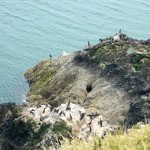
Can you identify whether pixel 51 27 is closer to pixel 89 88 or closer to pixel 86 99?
pixel 89 88

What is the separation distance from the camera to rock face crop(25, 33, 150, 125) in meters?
45.0

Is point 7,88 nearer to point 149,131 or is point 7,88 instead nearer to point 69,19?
point 69,19

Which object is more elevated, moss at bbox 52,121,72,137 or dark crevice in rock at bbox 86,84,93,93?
moss at bbox 52,121,72,137

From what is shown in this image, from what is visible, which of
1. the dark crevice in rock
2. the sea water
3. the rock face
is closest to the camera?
the rock face

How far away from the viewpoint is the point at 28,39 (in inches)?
3866

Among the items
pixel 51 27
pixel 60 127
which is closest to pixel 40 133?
pixel 60 127

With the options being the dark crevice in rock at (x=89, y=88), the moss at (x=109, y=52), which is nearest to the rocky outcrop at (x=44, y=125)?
the dark crevice in rock at (x=89, y=88)

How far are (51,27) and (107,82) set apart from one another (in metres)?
57.9

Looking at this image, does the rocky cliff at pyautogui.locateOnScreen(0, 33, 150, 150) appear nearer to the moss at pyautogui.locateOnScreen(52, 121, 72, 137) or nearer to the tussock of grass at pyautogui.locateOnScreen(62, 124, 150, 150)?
the moss at pyautogui.locateOnScreen(52, 121, 72, 137)

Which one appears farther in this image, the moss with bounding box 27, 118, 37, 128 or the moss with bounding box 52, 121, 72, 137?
the moss with bounding box 27, 118, 37, 128

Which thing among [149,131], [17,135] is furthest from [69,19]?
[149,131]

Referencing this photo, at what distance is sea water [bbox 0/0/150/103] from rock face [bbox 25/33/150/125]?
9.52 m

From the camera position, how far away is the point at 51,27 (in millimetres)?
107938

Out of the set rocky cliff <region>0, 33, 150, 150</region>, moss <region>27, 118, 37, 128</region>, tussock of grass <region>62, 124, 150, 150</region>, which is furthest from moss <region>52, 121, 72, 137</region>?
tussock of grass <region>62, 124, 150, 150</region>
